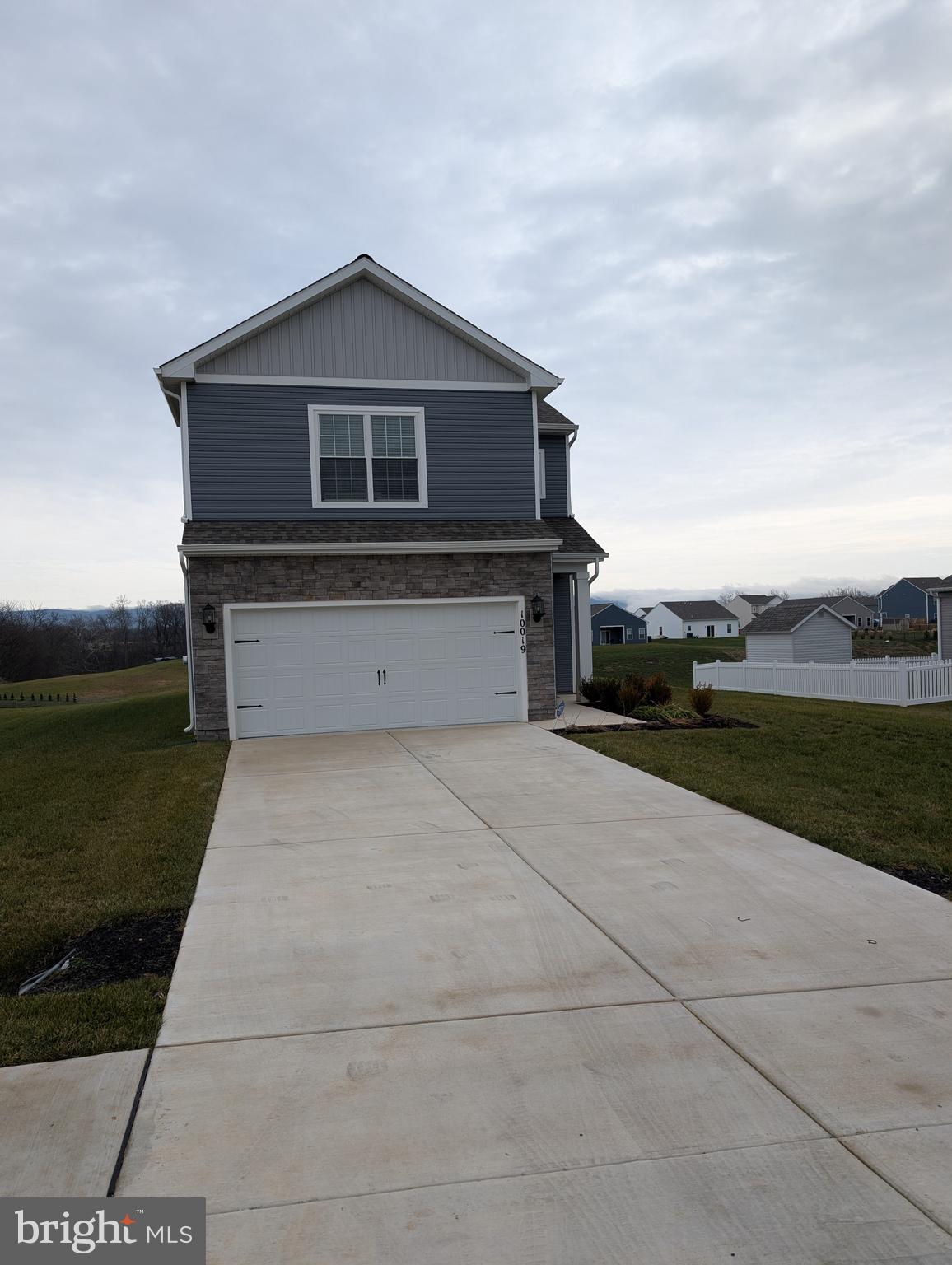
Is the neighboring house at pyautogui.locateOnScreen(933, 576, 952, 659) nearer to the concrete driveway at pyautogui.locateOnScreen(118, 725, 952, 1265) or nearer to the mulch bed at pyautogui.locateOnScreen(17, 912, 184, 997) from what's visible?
the concrete driveway at pyautogui.locateOnScreen(118, 725, 952, 1265)

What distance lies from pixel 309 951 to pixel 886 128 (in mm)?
14903

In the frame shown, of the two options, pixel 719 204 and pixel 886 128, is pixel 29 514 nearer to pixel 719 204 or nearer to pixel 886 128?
pixel 719 204

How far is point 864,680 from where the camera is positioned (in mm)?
21797

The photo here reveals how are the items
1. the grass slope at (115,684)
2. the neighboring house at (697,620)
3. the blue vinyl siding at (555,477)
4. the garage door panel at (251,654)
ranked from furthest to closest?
the neighboring house at (697,620) → the grass slope at (115,684) → the blue vinyl siding at (555,477) → the garage door panel at (251,654)

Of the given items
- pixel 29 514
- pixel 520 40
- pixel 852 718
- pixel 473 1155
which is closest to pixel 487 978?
pixel 473 1155

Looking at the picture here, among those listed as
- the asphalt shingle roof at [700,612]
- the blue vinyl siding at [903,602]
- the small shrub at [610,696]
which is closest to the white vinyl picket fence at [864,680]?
the small shrub at [610,696]

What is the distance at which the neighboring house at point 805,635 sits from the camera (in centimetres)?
3284

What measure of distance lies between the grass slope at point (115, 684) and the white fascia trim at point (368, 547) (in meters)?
27.7

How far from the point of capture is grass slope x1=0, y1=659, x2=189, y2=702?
42.2m

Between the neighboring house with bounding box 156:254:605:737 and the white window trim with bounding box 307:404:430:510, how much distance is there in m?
0.03

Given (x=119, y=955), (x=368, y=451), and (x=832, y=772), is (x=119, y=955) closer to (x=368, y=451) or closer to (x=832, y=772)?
(x=832, y=772)

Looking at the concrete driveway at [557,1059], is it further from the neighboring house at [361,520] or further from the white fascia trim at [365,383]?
the white fascia trim at [365,383]

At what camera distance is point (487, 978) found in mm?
4793

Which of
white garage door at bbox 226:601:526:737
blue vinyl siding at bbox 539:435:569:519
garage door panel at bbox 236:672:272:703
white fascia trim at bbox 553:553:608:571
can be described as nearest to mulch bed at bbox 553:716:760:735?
white garage door at bbox 226:601:526:737
